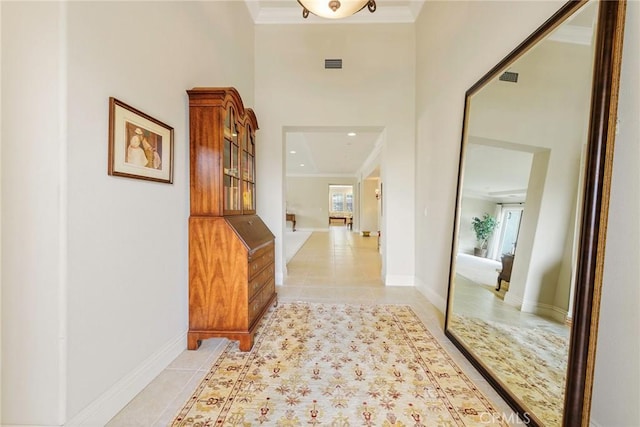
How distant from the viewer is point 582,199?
1.15 m

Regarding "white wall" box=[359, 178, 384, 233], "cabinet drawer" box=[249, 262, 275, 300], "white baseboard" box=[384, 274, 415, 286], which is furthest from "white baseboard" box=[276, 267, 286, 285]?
"white wall" box=[359, 178, 384, 233]

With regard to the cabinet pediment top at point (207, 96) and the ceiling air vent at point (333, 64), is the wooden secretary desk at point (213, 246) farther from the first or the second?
the ceiling air vent at point (333, 64)

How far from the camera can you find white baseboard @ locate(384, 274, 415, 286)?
3781mm

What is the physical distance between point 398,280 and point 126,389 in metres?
3.19

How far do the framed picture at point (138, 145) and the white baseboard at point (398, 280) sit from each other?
9.97ft

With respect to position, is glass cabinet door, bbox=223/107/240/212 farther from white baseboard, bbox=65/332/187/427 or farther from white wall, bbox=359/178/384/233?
white wall, bbox=359/178/384/233

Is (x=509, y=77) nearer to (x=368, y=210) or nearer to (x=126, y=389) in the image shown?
(x=126, y=389)

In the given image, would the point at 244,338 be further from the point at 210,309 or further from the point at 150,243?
the point at 150,243

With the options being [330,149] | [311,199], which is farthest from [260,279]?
[311,199]

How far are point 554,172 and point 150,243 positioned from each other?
7.81 ft

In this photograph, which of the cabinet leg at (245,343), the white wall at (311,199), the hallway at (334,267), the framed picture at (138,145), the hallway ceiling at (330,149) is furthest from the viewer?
the white wall at (311,199)

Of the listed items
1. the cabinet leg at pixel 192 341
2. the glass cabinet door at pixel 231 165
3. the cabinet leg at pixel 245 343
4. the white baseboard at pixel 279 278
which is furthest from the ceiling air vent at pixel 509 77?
the white baseboard at pixel 279 278

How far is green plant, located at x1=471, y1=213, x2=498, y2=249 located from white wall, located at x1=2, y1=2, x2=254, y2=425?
2.34 m

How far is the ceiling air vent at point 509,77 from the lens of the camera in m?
1.75
